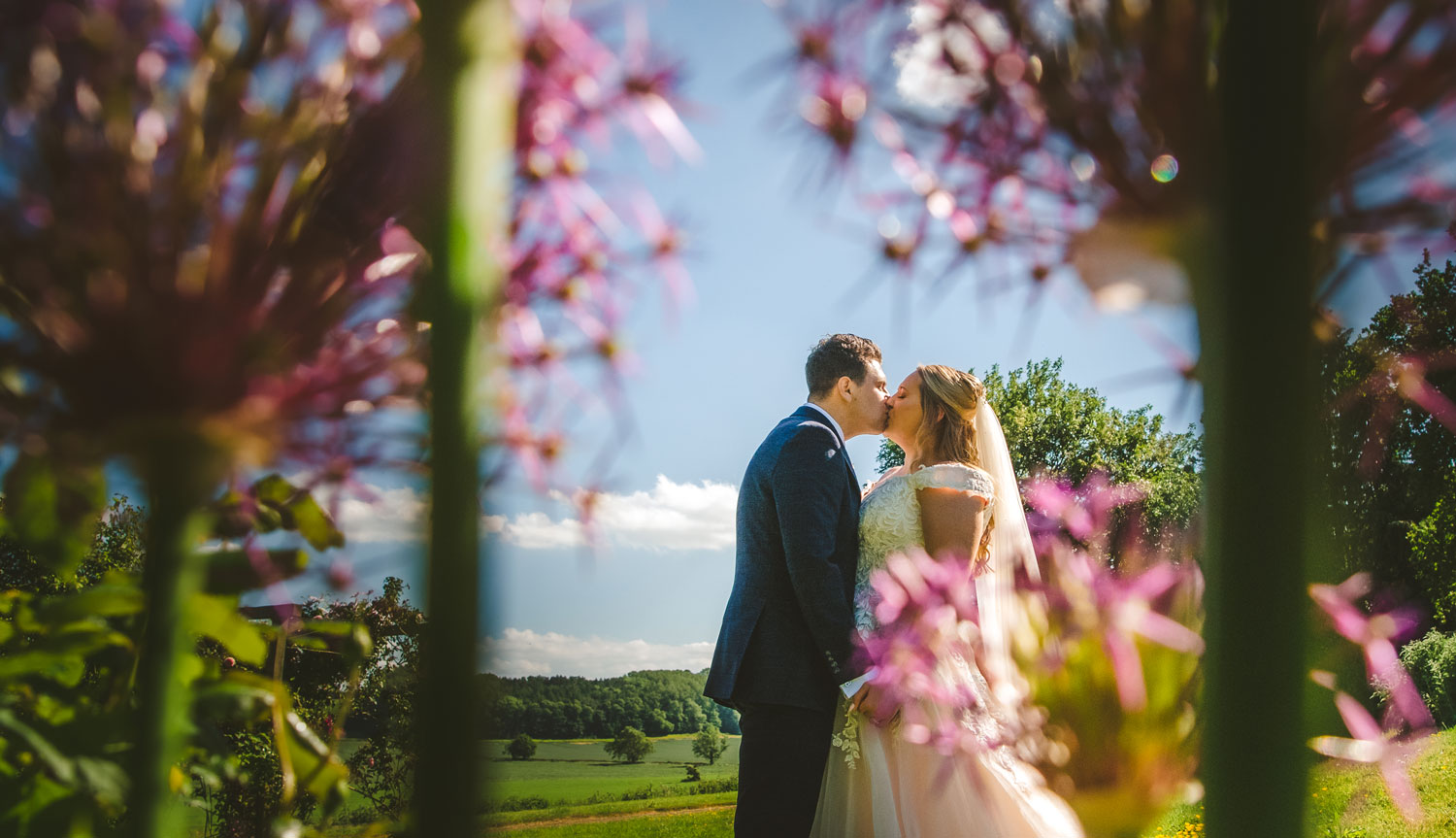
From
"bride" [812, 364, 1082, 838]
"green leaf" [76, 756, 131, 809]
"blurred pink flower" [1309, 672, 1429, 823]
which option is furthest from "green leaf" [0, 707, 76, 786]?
"bride" [812, 364, 1082, 838]

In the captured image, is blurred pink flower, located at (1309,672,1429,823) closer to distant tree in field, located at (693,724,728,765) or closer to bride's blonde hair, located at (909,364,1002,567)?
bride's blonde hair, located at (909,364,1002,567)

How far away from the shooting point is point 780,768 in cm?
291

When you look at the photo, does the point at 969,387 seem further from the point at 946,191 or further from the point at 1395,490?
the point at 1395,490

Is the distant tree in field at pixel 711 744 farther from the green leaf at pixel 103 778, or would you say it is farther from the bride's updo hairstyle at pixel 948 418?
the green leaf at pixel 103 778

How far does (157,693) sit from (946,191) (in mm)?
643

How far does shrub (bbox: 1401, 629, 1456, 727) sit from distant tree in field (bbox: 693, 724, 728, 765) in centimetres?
3027

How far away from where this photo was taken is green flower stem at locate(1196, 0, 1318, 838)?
330mm

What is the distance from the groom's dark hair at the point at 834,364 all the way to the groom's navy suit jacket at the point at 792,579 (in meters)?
0.31

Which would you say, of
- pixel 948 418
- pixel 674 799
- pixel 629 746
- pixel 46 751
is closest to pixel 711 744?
pixel 629 746

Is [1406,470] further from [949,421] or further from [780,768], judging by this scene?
[780,768]

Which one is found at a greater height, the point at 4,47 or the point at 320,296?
the point at 4,47

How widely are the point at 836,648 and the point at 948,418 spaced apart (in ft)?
4.35

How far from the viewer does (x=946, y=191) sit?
658mm

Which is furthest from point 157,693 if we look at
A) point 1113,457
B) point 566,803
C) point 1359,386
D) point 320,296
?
point 566,803
